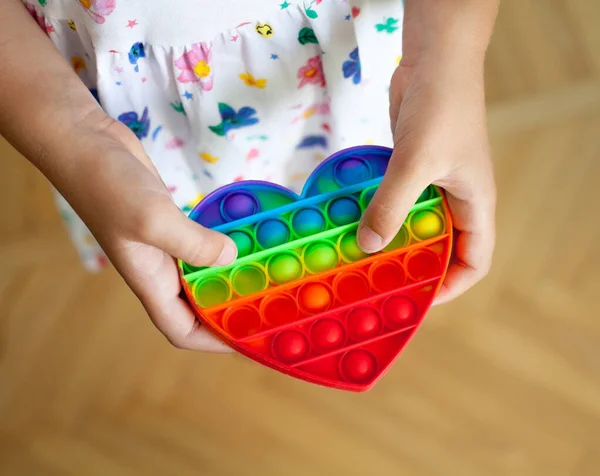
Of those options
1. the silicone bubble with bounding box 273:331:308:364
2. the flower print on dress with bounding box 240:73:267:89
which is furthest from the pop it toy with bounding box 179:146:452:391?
the flower print on dress with bounding box 240:73:267:89

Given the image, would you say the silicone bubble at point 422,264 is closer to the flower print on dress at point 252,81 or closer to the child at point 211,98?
the child at point 211,98

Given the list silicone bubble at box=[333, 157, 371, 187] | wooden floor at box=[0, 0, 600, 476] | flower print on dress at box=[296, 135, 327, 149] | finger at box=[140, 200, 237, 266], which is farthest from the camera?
wooden floor at box=[0, 0, 600, 476]

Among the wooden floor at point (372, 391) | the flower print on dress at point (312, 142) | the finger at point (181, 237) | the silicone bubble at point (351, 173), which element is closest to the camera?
the finger at point (181, 237)

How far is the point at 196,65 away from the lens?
0.53 metres

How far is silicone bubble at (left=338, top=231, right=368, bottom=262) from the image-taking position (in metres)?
0.52

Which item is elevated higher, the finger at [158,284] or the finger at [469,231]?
the finger at [158,284]

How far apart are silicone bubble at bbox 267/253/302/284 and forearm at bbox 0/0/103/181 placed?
0.17 metres

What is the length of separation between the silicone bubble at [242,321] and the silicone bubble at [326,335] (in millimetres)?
46

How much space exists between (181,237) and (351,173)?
0.17 m

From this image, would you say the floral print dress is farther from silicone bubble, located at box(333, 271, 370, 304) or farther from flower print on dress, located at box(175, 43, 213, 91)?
silicone bubble, located at box(333, 271, 370, 304)

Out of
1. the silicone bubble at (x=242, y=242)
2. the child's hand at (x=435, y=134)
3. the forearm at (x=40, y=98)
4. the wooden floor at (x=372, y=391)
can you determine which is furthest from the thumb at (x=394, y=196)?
the wooden floor at (x=372, y=391)

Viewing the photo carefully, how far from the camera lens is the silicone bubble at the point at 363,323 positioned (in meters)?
0.51

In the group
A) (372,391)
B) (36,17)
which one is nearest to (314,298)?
(36,17)

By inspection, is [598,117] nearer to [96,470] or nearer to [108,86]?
[108,86]
